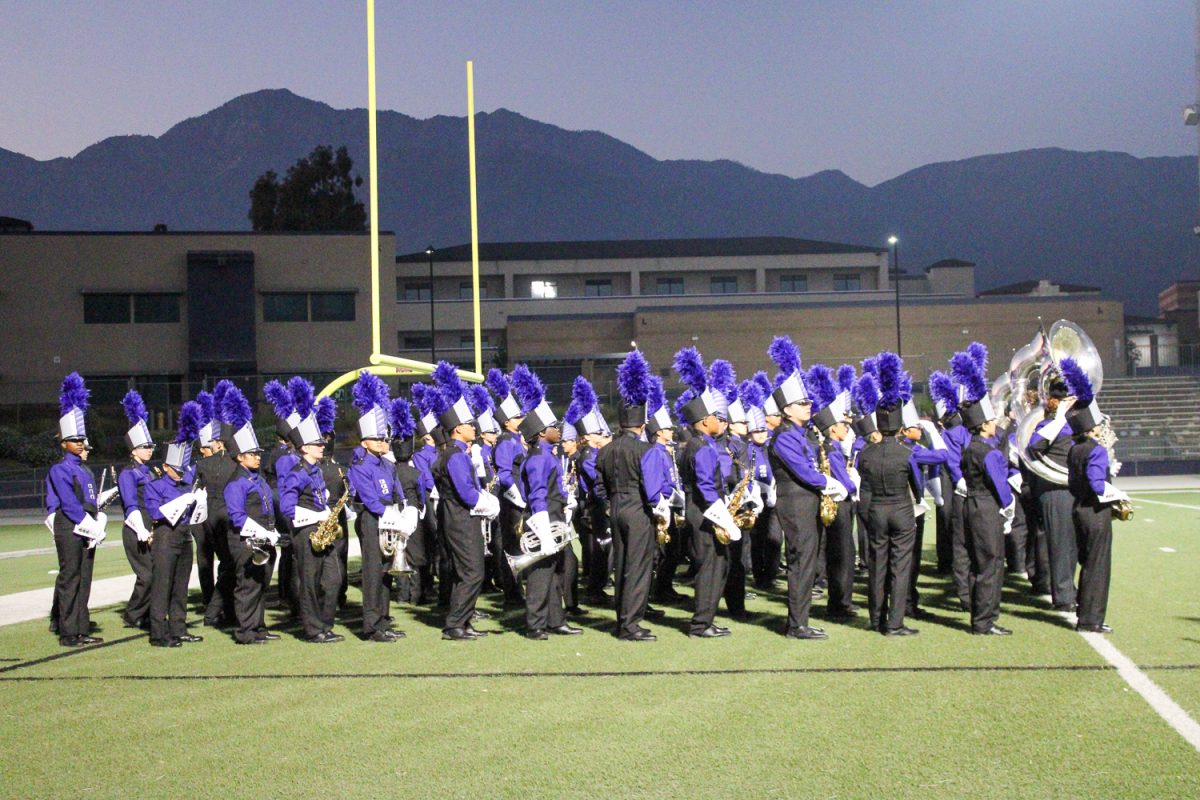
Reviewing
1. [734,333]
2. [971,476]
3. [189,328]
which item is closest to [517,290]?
[734,333]

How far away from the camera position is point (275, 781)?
5617 millimetres

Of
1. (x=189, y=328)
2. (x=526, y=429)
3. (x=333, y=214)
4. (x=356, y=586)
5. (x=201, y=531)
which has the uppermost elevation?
(x=333, y=214)

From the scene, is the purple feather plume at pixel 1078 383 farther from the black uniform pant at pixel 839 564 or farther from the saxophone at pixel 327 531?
the saxophone at pixel 327 531

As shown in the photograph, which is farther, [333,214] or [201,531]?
[333,214]

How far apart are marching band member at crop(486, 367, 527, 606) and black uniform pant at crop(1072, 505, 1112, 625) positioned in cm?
448

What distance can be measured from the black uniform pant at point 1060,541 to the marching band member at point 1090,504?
37.5 inches

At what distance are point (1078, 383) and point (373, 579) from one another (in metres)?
5.80

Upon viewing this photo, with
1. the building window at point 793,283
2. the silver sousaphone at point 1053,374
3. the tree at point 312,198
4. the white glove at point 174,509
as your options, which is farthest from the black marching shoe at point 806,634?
the tree at point 312,198

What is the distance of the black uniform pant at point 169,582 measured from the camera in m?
9.47

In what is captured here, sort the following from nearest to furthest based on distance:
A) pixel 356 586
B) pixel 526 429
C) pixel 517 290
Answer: pixel 526 429 → pixel 356 586 → pixel 517 290

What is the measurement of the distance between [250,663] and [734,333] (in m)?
44.1

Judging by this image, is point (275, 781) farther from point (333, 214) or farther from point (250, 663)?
point (333, 214)

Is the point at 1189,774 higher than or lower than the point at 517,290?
lower

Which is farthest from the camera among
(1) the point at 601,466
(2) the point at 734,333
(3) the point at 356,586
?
(2) the point at 734,333
